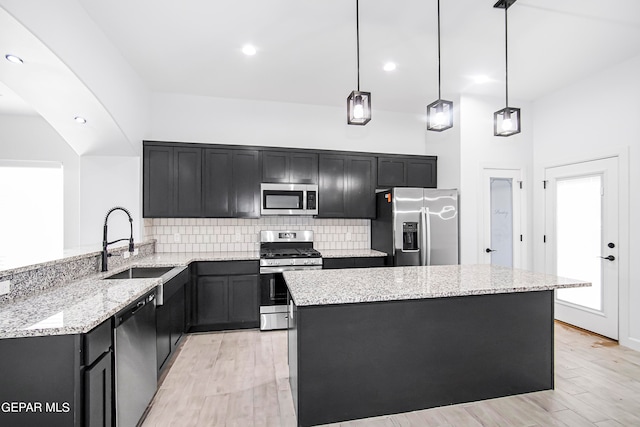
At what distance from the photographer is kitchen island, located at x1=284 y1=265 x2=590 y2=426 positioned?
1.93 meters

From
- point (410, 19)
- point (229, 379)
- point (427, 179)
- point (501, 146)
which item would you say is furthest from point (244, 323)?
point (501, 146)

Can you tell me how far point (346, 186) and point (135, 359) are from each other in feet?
10.4

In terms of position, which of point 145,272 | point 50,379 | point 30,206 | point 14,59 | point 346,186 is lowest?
point 50,379

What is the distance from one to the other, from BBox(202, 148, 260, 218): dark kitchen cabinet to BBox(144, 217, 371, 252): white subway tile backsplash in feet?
1.07

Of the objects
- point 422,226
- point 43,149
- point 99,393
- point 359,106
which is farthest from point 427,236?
point 43,149

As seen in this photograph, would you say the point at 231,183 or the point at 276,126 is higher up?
the point at 276,126

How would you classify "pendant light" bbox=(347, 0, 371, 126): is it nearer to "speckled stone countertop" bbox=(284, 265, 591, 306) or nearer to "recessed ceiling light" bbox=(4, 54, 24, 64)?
"speckled stone countertop" bbox=(284, 265, 591, 306)

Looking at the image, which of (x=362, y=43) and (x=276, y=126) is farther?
(x=276, y=126)

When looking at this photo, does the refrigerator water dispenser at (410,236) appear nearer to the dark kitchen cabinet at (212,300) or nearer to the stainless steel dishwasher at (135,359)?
the dark kitchen cabinet at (212,300)

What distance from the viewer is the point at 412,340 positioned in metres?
2.10

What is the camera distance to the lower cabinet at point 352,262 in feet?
13.3

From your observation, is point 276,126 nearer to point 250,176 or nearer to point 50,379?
point 250,176

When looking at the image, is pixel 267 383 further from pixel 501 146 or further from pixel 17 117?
pixel 17 117

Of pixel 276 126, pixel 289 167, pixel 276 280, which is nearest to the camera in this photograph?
pixel 276 280
